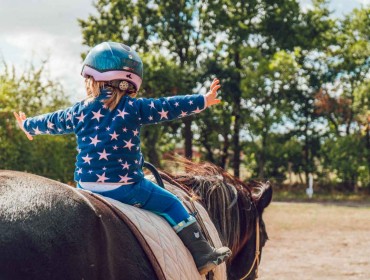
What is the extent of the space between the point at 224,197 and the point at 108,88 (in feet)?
4.72

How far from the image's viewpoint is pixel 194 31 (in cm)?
3734

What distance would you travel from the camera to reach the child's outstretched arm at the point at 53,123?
3154mm

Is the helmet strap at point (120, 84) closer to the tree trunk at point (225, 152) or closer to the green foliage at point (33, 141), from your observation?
the green foliage at point (33, 141)

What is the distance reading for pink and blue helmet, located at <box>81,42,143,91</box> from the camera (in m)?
3.02

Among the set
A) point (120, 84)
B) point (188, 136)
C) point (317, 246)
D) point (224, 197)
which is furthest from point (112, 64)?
point (188, 136)

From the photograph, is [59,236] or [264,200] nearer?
A: [59,236]

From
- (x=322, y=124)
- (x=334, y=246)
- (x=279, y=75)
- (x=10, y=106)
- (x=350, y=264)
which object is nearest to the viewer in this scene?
(x=350, y=264)

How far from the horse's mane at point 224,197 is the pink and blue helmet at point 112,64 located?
110 cm

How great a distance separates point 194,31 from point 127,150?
34964 mm

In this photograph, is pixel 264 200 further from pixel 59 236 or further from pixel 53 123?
pixel 59 236

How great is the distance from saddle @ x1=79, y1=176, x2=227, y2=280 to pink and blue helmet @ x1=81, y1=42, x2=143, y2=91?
0.60 m

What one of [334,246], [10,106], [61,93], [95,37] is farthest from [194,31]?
[334,246]

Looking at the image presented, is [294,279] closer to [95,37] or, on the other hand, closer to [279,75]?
[279,75]

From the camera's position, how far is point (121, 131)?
2967mm
